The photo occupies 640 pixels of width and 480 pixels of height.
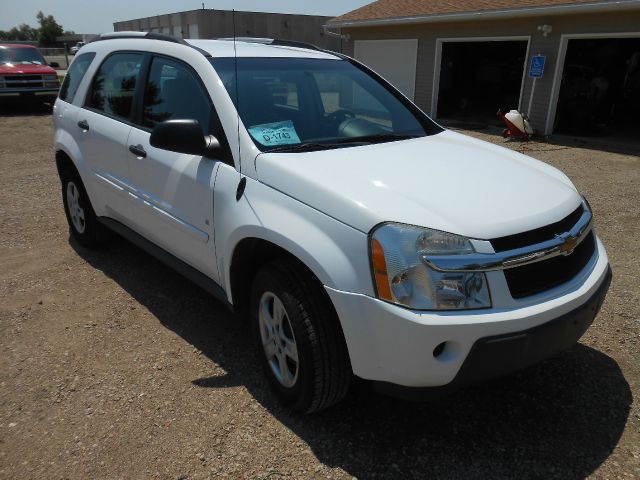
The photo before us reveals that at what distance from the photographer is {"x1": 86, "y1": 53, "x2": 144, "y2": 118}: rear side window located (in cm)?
364

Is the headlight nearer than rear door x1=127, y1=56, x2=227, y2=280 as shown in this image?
Yes

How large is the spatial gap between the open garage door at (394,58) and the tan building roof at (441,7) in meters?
0.77

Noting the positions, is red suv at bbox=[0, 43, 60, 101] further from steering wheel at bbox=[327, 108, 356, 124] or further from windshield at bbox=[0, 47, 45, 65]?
steering wheel at bbox=[327, 108, 356, 124]

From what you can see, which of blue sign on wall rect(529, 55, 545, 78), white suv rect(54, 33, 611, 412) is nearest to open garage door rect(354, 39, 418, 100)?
blue sign on wall rect(529, 55, 545, 78)

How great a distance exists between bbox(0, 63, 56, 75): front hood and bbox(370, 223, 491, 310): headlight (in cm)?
1622

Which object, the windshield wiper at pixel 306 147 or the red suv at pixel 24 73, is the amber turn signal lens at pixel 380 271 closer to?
the windshield wiper at pixel 306 147

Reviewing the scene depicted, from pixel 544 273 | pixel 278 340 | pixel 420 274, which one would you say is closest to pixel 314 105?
pixel 278 340

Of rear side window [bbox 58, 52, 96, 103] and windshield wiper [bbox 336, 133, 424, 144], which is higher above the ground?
rear side window [bbox 58, 52, 96, 103]

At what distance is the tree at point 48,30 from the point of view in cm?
8894

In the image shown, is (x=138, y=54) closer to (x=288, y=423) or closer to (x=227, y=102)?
(x=227, y=102)

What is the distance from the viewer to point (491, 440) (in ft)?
8.08

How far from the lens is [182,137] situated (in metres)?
2.63

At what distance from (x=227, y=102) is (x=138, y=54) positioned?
129 centimetres

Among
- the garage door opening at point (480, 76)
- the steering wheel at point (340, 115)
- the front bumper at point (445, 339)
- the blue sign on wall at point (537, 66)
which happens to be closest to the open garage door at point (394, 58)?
the garage door opening at point (480, 76)
